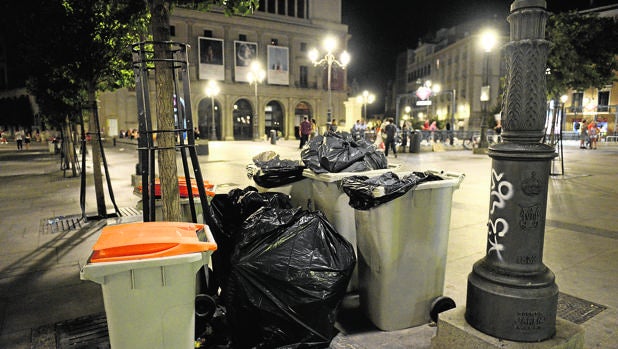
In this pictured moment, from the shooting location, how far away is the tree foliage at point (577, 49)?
11750 mm

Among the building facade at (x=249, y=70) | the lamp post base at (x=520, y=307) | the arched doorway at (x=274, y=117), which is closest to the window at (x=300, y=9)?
the building facade at (x=249, y=70)

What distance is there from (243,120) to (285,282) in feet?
142

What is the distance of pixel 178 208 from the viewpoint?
11.8 feet

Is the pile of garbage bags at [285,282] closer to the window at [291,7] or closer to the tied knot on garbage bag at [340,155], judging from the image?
the tied knot on garbage bag at [340,155]

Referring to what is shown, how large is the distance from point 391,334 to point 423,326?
0.29 meters

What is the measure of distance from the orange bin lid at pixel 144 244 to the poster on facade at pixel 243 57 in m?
41.0

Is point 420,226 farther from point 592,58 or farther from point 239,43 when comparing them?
point 239,43

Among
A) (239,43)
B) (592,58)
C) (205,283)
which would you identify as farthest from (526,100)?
(239,43)

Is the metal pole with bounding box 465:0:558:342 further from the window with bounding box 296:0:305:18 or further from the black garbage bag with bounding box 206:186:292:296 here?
the window with bounding box 296:0:305:18

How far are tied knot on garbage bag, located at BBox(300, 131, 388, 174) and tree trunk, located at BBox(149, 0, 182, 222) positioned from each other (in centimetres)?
118

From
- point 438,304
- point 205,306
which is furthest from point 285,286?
point 438,304

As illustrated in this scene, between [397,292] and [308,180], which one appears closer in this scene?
[397,292]

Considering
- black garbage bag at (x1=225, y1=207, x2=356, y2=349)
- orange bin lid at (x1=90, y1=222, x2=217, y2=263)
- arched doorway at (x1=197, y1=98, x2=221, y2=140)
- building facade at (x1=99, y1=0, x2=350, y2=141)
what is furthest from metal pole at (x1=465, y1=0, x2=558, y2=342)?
arched doorway at (x1=197, y1=98, x2=221, y2=140)

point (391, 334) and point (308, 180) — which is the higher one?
point (308, 180)
